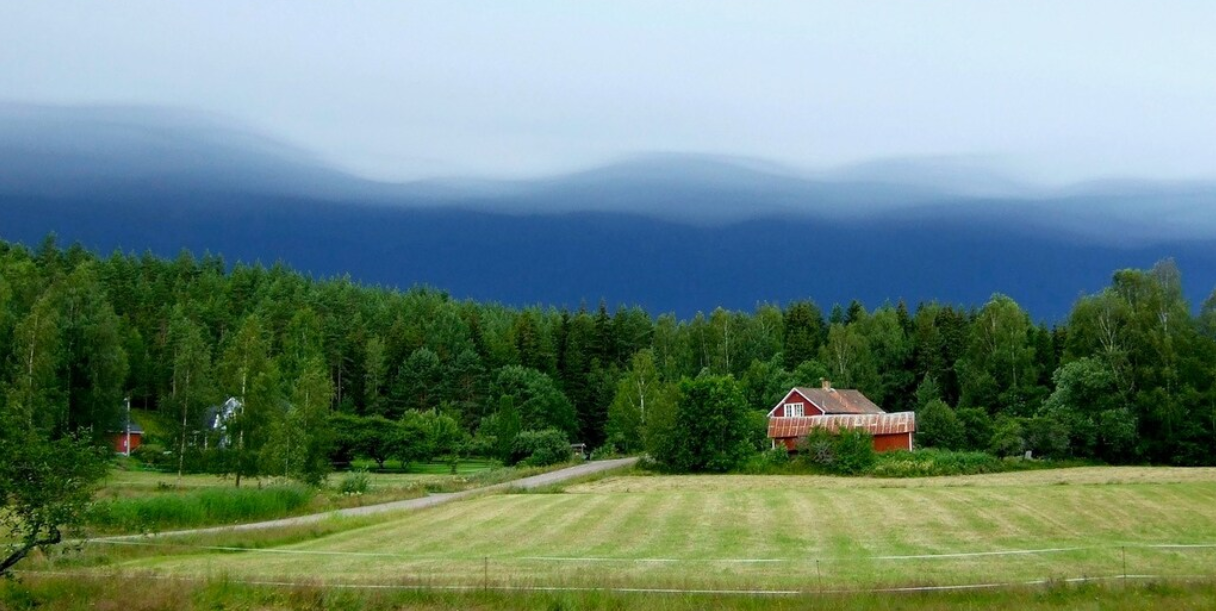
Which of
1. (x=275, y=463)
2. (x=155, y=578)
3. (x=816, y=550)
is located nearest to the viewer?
(x=155, y=578)

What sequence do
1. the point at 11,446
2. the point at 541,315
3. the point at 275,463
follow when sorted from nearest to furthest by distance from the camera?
the point at 11,446 < the point at 275,463 < the point at 541,315

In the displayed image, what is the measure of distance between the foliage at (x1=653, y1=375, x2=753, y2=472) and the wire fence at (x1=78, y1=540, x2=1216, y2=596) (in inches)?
1562

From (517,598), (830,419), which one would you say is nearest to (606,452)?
(830,419)

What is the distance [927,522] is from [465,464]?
5882cm

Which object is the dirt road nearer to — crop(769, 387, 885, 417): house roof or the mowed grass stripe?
the mowed grass stripe

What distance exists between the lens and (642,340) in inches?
4953

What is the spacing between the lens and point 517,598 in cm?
2019

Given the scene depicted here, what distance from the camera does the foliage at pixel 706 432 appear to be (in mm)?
67750

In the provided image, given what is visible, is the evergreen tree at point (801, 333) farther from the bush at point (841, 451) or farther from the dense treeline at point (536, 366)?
the bush at point (841, 451)

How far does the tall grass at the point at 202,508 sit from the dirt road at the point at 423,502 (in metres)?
1.04

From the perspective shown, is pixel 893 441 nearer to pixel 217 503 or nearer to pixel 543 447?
pixel 543 447

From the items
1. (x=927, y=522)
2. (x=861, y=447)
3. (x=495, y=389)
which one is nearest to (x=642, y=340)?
(x=495, y=389)

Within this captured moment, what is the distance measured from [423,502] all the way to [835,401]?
4925 centimetres

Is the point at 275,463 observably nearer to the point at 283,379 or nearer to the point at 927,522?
the point at 927,522
